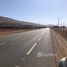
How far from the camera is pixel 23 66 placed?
7.42 meters

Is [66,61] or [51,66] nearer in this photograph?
[66,61]

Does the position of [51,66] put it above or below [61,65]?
below

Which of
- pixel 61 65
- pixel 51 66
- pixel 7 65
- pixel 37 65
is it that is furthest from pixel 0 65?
pixel 61 65

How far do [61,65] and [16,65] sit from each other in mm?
3282

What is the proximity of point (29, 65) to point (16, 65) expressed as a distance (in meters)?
0.63

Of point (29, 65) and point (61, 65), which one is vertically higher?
point (61, 65)

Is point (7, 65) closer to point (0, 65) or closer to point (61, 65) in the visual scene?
point (0, 65)

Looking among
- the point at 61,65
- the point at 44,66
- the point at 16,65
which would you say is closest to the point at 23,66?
the point at 16,65

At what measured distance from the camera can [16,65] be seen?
24.8 ft

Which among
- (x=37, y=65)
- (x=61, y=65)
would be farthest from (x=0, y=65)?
(x=61, y=65)

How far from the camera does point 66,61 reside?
478 cm

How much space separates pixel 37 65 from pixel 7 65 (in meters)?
1.45

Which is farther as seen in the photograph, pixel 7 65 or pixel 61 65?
pixel 7 65

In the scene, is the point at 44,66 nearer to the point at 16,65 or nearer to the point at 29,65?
the point at 29,65
